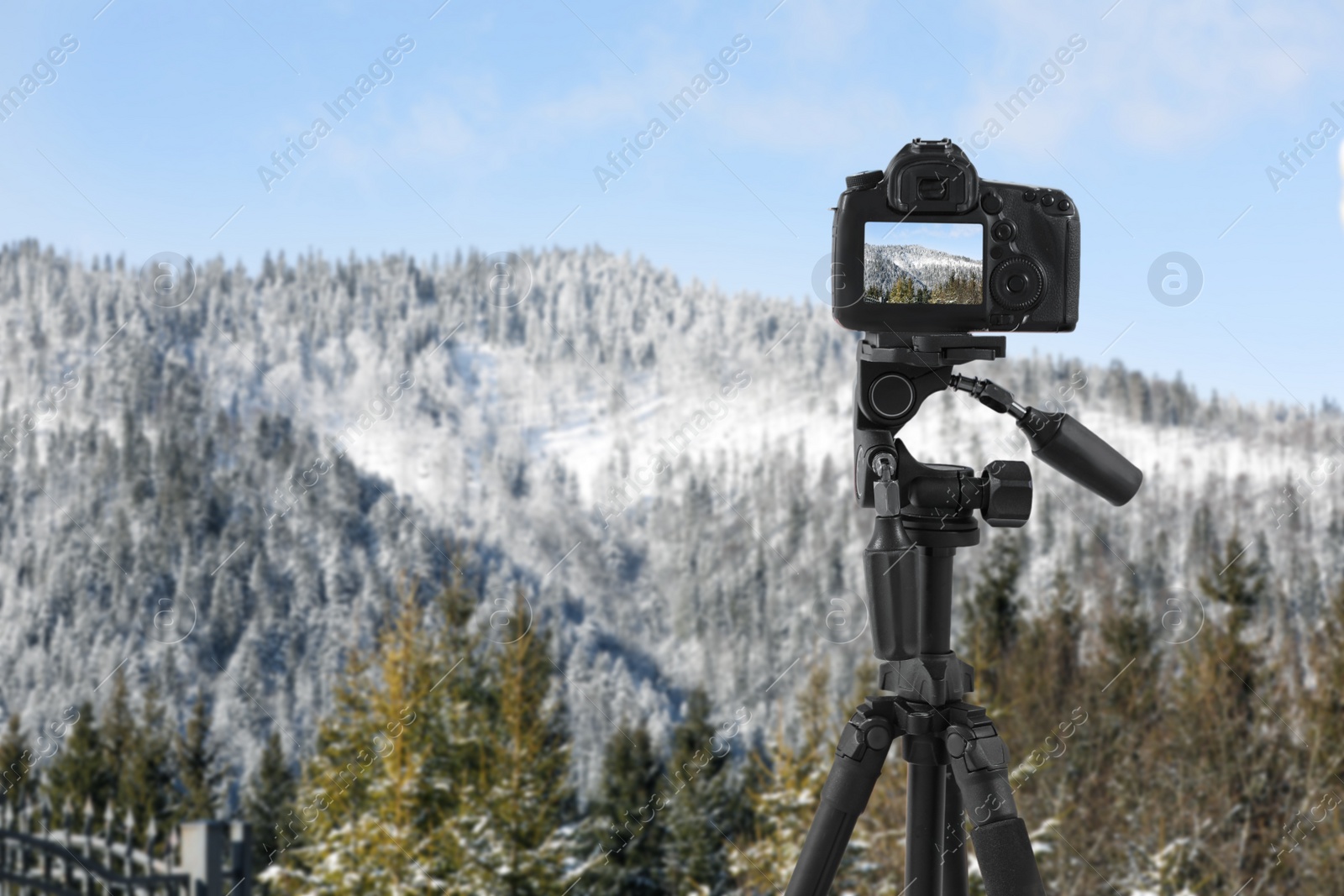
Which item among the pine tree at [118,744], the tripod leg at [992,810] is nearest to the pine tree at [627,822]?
the pine tree at [118,744]

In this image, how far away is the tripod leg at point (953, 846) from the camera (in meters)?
1.70

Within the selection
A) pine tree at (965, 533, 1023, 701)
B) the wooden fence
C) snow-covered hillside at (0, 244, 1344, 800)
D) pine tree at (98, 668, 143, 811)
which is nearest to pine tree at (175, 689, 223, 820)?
pine tree at (98, 668, 143, 811)

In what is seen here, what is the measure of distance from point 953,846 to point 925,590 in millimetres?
461

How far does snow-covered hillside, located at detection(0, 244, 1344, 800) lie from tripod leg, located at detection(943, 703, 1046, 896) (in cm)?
2408

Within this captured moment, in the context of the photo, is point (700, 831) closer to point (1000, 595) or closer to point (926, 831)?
point (1000, 595)

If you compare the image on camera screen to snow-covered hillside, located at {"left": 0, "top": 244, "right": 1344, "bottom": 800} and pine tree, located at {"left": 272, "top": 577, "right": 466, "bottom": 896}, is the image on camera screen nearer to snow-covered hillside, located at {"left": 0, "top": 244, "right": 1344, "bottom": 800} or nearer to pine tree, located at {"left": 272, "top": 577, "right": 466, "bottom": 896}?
pine tree, located at {"left": 272, "top": 577, "right": 466, "bottom": 896}

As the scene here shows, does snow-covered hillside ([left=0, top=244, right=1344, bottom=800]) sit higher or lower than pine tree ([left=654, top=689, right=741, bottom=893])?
higher

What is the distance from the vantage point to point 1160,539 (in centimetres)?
4262

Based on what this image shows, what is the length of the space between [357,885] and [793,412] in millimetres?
57036

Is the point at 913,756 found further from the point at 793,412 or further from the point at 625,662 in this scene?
the point at 793,412

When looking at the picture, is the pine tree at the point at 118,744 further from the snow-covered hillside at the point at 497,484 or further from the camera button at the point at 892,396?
the camera button at the point at 892,396

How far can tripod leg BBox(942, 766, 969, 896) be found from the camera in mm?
1702

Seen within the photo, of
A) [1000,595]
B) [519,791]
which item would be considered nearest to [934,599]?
[519,791]

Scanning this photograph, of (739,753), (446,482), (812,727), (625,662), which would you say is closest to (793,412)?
(625,662)
